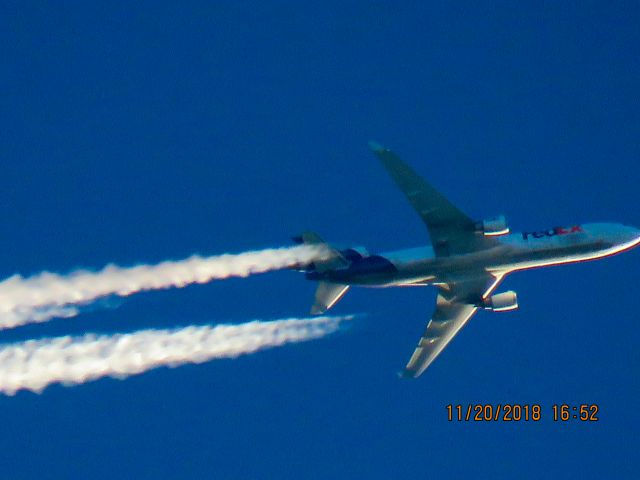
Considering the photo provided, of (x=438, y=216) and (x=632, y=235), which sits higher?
(x=438, y=216)

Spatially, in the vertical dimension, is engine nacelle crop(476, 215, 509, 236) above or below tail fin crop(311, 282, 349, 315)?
above

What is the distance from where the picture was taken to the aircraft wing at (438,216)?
50125 millimetres

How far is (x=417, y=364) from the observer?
2393 inches

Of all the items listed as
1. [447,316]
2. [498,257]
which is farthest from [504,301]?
[498,257]

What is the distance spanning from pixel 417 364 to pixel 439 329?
2.42 metres

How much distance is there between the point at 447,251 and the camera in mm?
52562

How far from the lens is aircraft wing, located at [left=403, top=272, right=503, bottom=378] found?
5678 cm

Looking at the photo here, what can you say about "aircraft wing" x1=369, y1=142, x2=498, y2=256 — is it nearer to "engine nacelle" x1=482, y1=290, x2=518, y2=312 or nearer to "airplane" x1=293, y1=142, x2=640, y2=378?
"airplane" x1=293, y1=142, x2=640, y2=378

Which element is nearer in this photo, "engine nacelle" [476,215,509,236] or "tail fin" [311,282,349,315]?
"engine nacelle" [476,215,509,236]

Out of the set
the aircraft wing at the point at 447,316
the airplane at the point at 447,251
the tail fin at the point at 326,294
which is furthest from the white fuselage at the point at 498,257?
the aircraft wing at the point at 447,316

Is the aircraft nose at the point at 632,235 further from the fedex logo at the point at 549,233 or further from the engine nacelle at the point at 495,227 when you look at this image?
the engine nacelle at the point at 495,227

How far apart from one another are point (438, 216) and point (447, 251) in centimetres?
191

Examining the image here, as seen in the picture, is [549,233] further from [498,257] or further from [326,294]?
[326,294]

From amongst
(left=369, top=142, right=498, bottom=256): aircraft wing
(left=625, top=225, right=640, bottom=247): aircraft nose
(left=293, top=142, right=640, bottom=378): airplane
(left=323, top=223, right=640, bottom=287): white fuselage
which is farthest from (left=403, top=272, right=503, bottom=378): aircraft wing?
(left=625, top=225, right=640, bottom=247): aircraft nose
